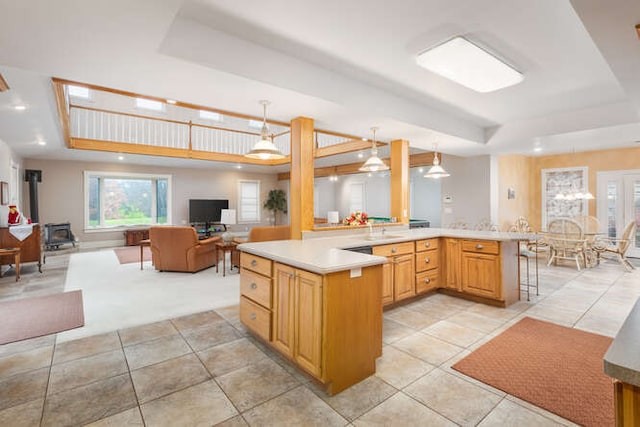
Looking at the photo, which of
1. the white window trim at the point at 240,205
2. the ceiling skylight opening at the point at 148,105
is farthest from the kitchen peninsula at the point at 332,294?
the ceiling skylight opening at the point at 148,105

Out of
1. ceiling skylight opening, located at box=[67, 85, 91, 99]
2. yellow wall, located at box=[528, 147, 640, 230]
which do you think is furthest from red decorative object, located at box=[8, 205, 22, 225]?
yellow wall, located at box=[528, 147, 640, 230]

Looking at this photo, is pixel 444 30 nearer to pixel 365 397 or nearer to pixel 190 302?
pixel 365 397

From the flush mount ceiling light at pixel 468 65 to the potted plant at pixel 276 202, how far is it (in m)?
9.06

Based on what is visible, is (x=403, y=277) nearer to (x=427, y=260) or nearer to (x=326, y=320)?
Answer: (x=427, y=260)

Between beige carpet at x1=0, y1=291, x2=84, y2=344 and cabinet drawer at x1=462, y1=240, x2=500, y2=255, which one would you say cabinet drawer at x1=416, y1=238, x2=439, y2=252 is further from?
beige carpet at x1=0, y1=291, x2=84, y2=344

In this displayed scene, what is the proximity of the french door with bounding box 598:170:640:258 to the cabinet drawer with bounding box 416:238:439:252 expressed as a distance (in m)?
6.17

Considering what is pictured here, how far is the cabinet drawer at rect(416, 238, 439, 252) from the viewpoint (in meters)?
3.85

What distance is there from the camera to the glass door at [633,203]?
274 inches

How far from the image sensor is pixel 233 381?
2.20m

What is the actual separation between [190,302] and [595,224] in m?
8.79

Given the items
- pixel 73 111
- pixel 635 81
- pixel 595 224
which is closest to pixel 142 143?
pixel 73 111

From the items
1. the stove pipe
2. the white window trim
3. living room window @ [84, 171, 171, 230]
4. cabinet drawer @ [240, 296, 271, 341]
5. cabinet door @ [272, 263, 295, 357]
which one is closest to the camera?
cabinet door @ [272, 263, 295, 357]

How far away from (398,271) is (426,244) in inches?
25.9

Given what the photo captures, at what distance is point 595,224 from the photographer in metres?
7.16
